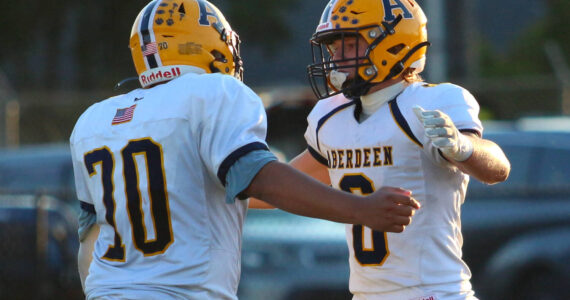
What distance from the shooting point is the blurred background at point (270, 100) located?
23.0ft

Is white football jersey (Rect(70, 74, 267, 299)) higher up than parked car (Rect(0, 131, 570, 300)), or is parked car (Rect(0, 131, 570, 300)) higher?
white football jersey (Rect(70, 74, 267, 299))

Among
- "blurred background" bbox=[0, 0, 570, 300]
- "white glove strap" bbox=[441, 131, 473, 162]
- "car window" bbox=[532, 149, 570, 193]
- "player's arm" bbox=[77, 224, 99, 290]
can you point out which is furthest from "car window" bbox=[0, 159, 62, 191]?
"white glove strap" bbox=[441, 131, 473, 162]

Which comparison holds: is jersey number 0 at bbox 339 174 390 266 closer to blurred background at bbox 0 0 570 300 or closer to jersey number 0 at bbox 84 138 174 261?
jersey number 0 at bbox 84 138 174 261

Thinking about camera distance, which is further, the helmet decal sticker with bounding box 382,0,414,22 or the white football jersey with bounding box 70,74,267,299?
the helmet decal sticker with bounding box 382,0,414,22

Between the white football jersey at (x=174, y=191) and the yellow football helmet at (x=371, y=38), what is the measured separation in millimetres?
708

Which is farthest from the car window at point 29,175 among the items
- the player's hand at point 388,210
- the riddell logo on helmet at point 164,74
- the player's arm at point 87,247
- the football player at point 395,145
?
the player's hand at point 388,210

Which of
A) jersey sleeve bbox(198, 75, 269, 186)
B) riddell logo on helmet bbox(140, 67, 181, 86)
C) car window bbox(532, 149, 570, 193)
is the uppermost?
riddell logo on helmet bbox(140, 67, 181, 86)

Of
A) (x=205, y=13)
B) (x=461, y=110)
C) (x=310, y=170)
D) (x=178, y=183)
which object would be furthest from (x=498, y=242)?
(x=178, y=183)

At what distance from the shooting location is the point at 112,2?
22.7 m

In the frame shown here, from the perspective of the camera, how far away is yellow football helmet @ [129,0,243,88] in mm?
3418

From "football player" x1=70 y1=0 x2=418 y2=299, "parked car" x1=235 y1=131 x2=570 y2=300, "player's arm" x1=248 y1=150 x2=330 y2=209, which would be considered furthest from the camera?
"parked car" x1=235 y1=131 x2=570 y2=300

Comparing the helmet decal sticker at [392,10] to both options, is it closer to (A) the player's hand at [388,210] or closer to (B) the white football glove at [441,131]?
(B) the white football glove at [441,131]

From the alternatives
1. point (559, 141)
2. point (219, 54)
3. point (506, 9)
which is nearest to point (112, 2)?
point (506, 9)

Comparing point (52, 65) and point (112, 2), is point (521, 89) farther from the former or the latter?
point (52, 65)
